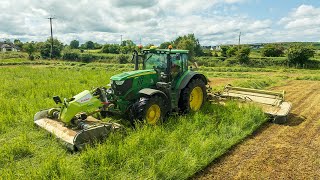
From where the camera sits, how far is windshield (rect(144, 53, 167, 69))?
25.3 ft

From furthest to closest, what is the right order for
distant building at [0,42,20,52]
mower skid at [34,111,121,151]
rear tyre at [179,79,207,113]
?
distant building at [0,42,20,52] < rear tyre at [179,79,207,113] < mower skid at [34,111,121,151]

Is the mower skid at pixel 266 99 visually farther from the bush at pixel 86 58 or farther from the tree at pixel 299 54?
the bush at pixel 86 58

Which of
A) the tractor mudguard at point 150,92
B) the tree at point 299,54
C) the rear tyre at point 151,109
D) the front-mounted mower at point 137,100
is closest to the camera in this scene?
the front-mounted mower at point 137,100

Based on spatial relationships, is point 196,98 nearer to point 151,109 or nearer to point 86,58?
point 151,109

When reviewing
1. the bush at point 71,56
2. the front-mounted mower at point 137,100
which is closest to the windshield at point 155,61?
the front-mounted mower at point 137,100

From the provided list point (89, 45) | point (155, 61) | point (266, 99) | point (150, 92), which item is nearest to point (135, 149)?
point (150, 92)

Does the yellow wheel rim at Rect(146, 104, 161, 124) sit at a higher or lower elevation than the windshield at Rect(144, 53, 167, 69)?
lower

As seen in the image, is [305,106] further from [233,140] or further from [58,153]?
A: [58,153]

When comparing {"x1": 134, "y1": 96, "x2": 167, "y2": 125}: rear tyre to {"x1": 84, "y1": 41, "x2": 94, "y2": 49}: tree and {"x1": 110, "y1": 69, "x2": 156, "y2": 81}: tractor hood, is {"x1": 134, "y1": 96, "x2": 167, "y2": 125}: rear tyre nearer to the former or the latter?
{"x1": 110, "y1": 69, "x2": 156, "y2": 81}: tractor hood

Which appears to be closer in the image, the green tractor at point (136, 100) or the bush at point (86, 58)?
the green tractor at point (136, 100)

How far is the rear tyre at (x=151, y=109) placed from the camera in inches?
254

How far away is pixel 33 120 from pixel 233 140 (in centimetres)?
526

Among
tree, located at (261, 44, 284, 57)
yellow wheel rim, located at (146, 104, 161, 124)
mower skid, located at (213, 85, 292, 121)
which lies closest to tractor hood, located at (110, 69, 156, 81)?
yellow wheel rim, located at (146, 104, 161, 124)

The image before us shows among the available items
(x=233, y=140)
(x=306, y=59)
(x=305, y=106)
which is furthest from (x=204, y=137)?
(x=306, y=59)
